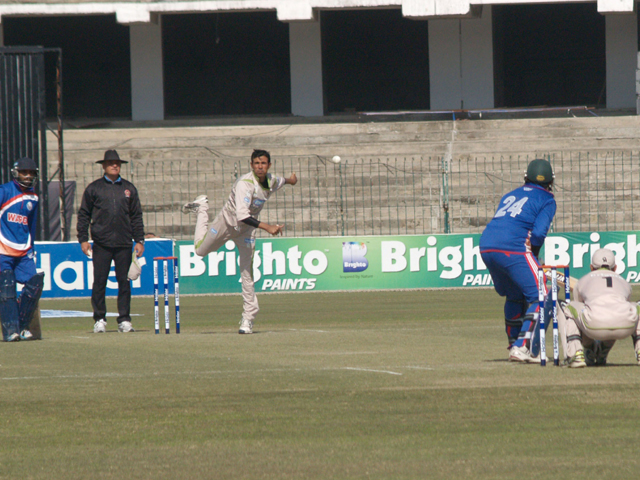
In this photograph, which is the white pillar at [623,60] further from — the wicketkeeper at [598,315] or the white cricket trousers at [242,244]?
the wicketkeeper at [598,315]

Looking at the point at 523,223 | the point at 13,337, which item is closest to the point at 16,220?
the point at 13,337

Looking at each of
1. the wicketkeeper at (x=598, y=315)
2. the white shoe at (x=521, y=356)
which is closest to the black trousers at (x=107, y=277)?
the white shoe at (x=521, y=356)

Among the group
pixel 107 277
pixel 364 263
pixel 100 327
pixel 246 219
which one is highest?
pixel 246 219

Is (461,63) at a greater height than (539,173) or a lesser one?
greater

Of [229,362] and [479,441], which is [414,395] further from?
[229,362]

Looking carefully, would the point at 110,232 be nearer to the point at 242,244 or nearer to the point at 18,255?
the point at 18,255

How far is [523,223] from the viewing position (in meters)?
9.13

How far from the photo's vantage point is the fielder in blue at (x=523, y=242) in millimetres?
9008

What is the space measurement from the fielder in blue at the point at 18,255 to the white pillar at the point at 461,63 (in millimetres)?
23501

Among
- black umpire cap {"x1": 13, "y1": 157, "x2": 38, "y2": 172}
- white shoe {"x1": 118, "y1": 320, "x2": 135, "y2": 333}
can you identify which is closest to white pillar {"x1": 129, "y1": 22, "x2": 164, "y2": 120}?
white shoe {"x1": 118, "y1": 320, "x2": 135, "y2": 333}

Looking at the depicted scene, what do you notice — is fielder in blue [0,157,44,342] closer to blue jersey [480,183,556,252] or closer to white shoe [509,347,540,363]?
blue jersey [480,183,556,252]

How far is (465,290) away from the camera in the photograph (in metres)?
21.0

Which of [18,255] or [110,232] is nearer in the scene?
[18,255]

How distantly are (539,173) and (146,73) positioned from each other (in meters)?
27.7
